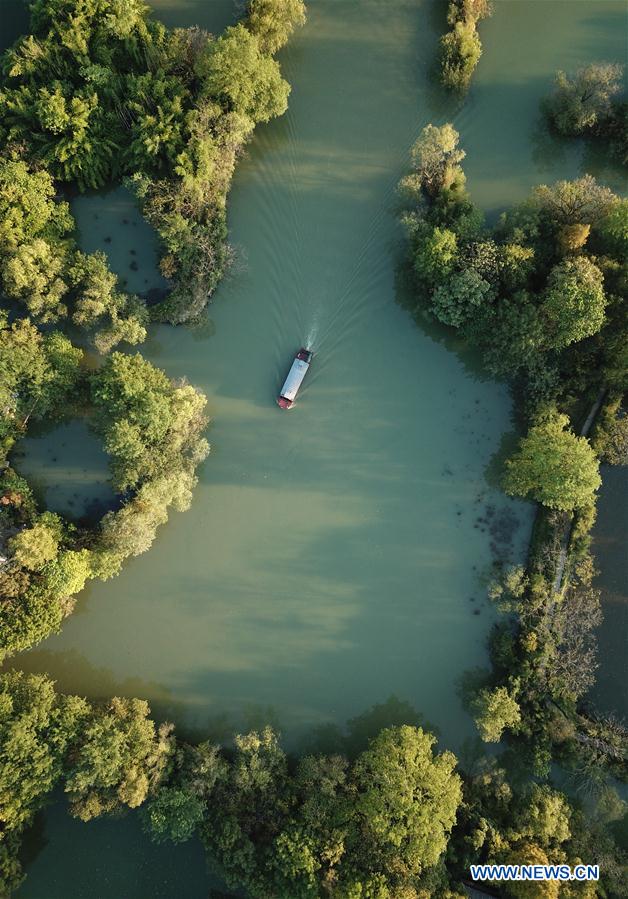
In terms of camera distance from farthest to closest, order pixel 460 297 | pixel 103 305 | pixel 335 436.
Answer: pixel 335 436 < pixel 103 305 < pixel 460 297

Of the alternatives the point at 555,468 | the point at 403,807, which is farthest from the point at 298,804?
the point at 555,468

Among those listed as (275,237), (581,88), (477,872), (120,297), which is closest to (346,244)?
(275,237)

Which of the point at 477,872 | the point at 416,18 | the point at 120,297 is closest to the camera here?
the point at 477,872

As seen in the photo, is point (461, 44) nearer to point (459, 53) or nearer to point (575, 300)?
point (459, 53)

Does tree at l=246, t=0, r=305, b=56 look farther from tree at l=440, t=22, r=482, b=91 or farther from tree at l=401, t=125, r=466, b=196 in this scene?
tree at l=401, t=125, r=466, b=196

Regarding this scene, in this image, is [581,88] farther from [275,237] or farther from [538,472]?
[538,472]

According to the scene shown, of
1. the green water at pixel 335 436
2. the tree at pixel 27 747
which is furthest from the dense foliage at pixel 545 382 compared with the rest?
the tree at pixel 27 747
